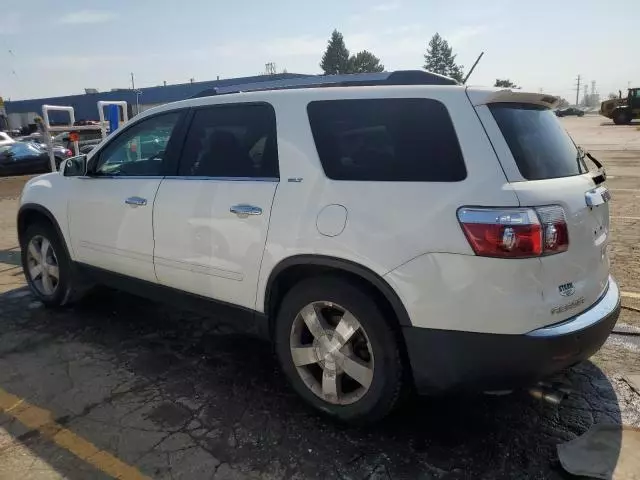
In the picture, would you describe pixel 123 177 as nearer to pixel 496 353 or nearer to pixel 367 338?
pixel 367 338

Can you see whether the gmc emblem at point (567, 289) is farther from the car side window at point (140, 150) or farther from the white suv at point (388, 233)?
the car side window at point (140, 150)

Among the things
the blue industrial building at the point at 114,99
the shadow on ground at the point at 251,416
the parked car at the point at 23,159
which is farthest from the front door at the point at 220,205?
the parked car at the point at 23,159

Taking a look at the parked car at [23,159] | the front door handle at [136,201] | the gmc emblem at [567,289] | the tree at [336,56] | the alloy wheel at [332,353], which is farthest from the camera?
the tree at [336,56]

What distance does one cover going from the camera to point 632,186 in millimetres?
11188

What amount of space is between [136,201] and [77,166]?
92cm

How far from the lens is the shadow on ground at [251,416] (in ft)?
8.59

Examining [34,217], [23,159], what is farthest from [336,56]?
[34,217]

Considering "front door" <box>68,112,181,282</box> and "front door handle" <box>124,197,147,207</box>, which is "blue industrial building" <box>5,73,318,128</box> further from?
"front door handle" <box>124,197,147,207</box>

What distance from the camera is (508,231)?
7.48 feet

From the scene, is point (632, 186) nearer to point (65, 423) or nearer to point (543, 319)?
point (543, 319)

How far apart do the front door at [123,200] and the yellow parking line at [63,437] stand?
3.64ft

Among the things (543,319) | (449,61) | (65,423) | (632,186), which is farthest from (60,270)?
(449,61)

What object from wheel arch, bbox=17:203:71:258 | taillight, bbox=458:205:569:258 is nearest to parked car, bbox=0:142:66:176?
wheel arch, bbox=17:203:71:258

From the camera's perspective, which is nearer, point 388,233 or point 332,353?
point 388,233
